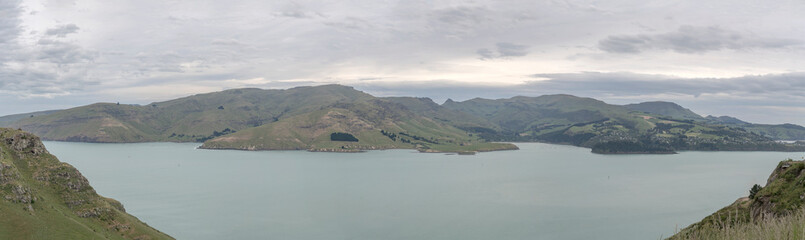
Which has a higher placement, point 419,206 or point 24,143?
point 24,143

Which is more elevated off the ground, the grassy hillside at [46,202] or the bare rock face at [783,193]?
the bare rock face at [783,193]

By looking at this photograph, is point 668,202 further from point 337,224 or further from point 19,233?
point 19,233

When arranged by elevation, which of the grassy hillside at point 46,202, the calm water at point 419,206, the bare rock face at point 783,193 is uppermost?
the bare rock face at point 783,193

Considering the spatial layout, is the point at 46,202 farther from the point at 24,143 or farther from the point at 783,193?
the point at 783,193

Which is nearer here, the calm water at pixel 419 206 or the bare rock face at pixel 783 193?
the bare rock face at pixel 783 193

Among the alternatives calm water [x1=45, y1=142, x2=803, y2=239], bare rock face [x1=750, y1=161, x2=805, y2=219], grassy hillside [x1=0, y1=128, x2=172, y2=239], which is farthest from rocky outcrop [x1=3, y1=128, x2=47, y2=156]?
bare rock face [x1=750, y1=161, x2=805, y2=219]

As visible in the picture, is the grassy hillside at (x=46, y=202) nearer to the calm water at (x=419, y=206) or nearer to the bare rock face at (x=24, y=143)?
the bare rock face at (x=24, y=143)

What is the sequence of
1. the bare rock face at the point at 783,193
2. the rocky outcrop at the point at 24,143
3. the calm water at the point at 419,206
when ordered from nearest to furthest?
1. the bare rock face at the point at 783,193
2. the rocky outcrop at the point at 24,143
3. the calm water at the point at 419,206

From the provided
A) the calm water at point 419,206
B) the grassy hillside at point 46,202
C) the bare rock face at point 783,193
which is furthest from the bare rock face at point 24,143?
the bare rock face at point 783,193

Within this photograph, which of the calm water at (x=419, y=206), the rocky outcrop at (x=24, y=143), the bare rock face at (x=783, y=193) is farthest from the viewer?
the calm water at (x=419, y=206)

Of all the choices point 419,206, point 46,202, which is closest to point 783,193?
point 419,206

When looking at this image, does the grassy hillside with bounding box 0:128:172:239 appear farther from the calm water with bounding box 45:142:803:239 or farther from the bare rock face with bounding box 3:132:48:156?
the calm water with bounding box 45:142:803:239
